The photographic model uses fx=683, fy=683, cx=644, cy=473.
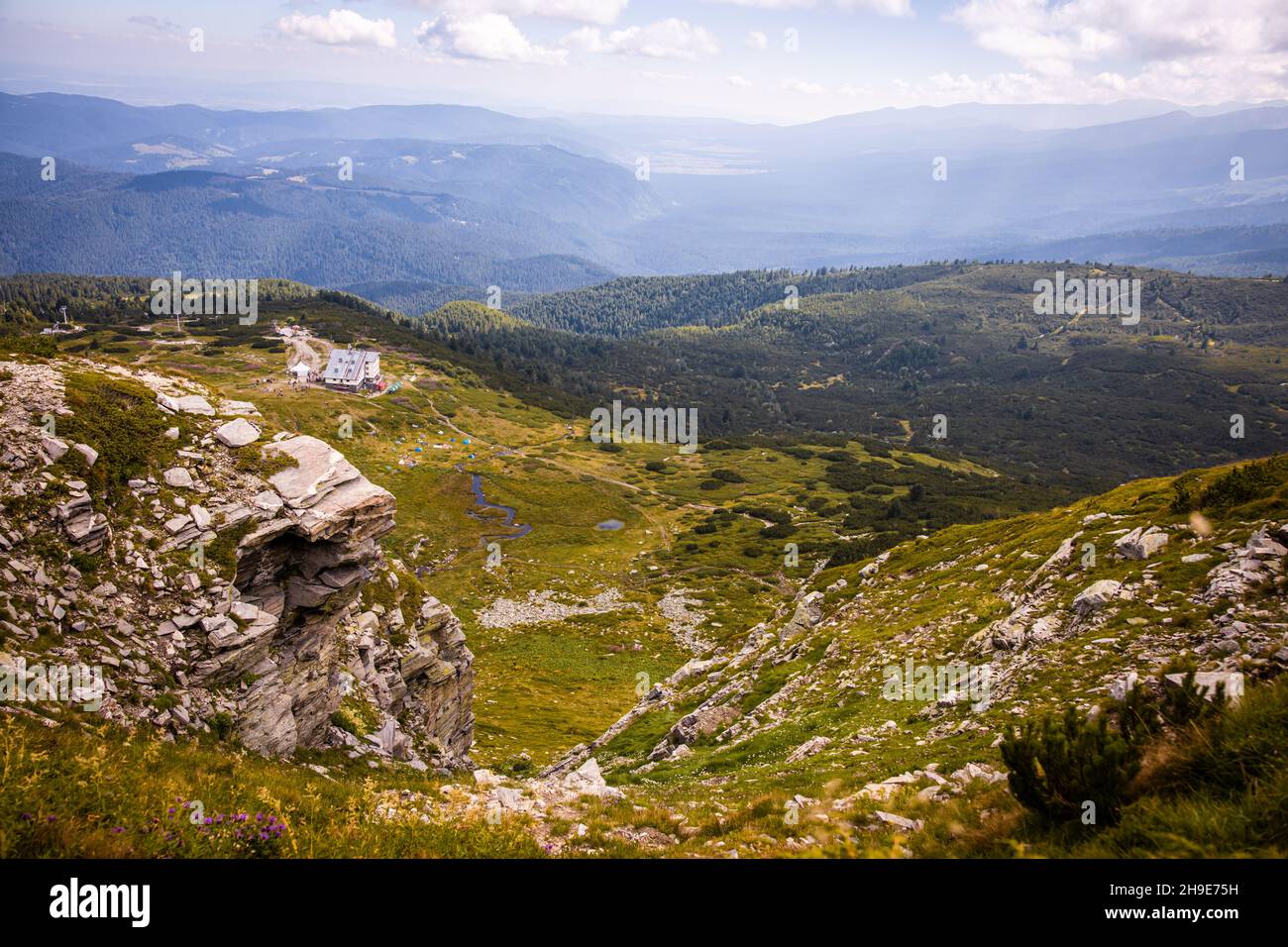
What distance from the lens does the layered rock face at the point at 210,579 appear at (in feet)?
47.4

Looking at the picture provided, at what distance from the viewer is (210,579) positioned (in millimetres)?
16875

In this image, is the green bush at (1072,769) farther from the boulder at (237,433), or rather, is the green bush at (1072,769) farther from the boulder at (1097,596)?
the boulder at (237,433)

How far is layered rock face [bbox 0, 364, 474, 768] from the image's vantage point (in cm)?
1444

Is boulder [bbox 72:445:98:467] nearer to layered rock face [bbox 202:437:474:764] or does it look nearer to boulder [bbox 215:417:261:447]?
boulder [bbox 215:417:261:447]

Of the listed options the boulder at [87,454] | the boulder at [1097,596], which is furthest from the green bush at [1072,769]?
the boulder at [87,454]

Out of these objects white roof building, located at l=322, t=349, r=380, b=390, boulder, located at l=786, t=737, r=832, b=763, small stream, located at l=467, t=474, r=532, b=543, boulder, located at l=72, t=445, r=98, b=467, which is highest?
white roof building, located at l=322, t=349, r=380, b=390

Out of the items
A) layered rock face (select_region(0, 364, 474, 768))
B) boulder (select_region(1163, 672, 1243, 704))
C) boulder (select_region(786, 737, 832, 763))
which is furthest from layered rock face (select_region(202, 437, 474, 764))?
boulder (select_region(1163, 672, 1243, 704))

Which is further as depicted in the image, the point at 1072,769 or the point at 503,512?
the point at 503,512

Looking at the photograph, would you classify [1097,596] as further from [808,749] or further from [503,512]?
[503,512]

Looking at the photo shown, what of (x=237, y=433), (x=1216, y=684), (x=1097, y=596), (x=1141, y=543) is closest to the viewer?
(x=1216, y=684)

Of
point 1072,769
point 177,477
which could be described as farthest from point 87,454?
point 1072,769

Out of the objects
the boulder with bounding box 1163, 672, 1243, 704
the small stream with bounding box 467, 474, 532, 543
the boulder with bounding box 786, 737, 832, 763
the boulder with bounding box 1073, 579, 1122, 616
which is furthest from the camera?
the small stream with bounding box 467, 474, 532, 543

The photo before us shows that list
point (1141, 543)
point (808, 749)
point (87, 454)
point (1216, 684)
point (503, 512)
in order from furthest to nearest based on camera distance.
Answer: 1. point (503, 512)
2. point (1141, 543)
3. point (808, 749)
4. point (87, 454)
5. point (1216, 684)
